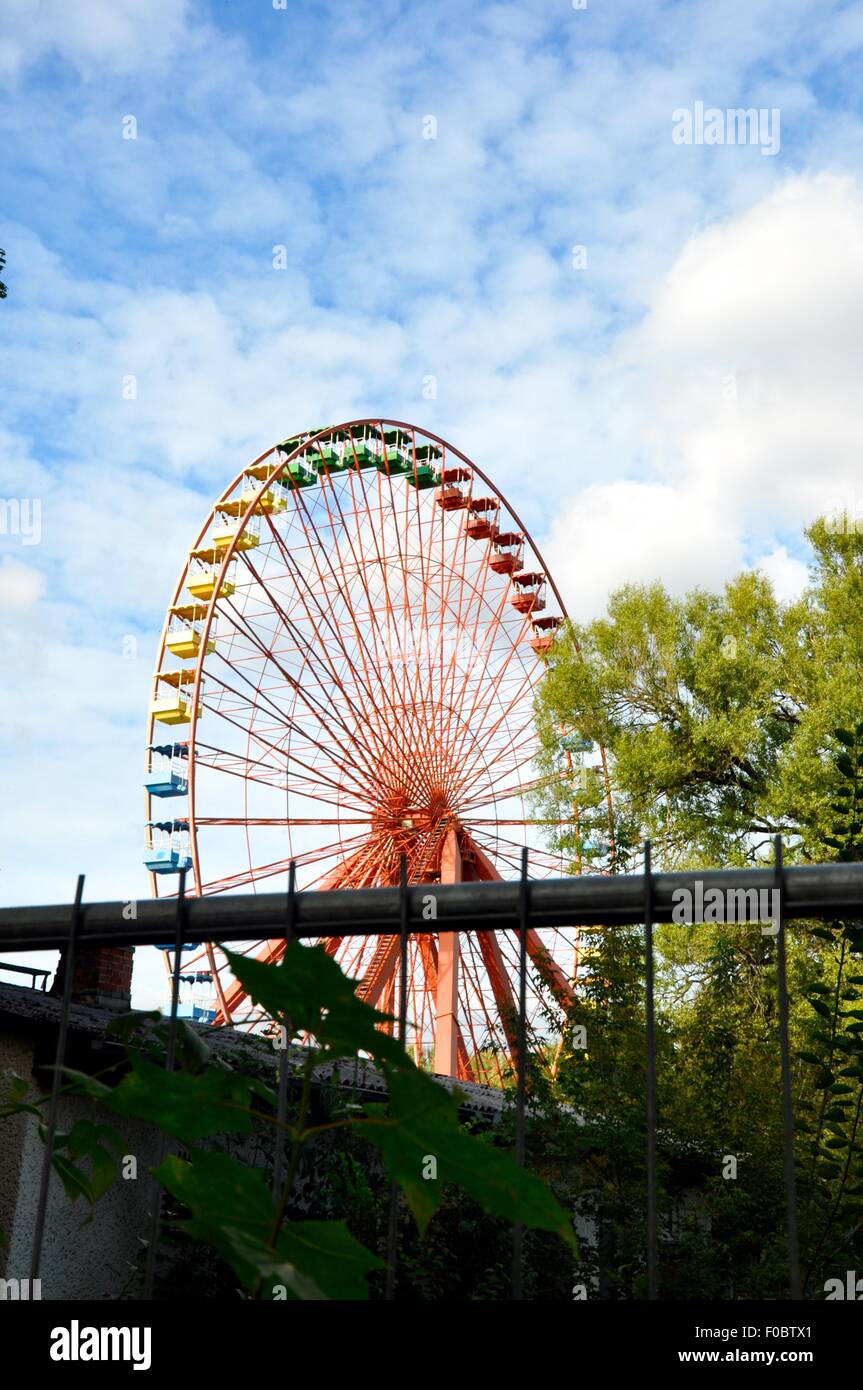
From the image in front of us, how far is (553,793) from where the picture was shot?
750 inches

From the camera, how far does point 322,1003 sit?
0.61 m

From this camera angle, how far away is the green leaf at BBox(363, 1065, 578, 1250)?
591mm

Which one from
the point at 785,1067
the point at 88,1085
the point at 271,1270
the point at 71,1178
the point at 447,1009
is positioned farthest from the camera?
the point at 447,1009

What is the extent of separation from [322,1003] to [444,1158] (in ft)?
0.30

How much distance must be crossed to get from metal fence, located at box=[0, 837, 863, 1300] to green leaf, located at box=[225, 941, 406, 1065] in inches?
27.8

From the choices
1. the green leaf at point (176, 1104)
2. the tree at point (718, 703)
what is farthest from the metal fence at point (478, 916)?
the tree at point (718, 703)

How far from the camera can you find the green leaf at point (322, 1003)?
60 cm

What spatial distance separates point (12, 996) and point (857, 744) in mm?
5750

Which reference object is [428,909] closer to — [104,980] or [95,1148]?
[95,1148]

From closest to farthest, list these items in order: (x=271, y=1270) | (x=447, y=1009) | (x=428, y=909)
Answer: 1. (x=271, y=1270)
2. (x=428, y=909)
3. (x=447, y=1009)

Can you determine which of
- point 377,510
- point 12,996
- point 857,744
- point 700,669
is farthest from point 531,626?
point 857,744

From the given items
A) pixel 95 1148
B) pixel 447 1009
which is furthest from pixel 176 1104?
pixel 447 1009

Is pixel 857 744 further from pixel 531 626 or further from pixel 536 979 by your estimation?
pixel 531 626

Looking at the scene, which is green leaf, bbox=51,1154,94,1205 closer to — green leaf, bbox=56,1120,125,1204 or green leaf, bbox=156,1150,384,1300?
green leaf, bbox=56,1120,125,1204
